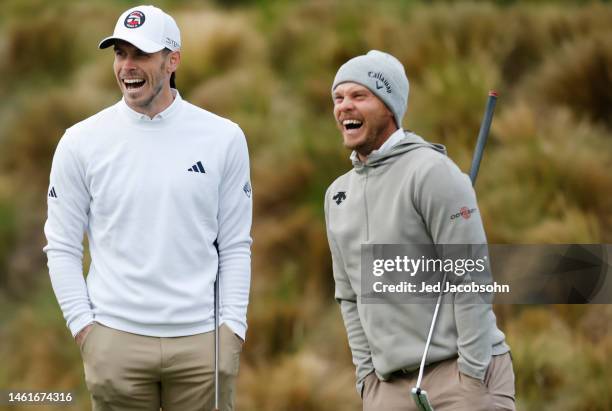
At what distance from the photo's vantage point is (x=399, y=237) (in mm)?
4617

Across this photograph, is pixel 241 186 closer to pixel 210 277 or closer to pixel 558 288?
pixel 210 277

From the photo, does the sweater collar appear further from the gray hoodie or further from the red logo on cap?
the gray hoodie

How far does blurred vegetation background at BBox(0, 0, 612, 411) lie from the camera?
9.09 m

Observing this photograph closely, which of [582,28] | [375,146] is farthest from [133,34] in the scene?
[582,28]

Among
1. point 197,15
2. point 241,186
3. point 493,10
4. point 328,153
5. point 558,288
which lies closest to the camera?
point 241,186

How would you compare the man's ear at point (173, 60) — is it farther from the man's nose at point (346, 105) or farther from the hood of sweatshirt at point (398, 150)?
the hood of sweatshirt at point (398, 150)

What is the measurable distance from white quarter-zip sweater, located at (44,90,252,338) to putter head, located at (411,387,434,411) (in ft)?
2.65

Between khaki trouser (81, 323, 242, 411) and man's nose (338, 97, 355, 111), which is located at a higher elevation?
man's nose (338, 97, 355, 111)

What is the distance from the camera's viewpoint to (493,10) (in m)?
11.8

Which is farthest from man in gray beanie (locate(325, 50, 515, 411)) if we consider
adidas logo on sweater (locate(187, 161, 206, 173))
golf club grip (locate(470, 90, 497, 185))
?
adidas logo on sweater (locate(187, 161, 206, 173))

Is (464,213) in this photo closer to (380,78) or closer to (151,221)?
(380,78)

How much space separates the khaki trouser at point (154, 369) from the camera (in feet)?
15.7

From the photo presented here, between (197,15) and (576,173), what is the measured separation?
5185 millimetres

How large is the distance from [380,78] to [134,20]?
3.43 feet
